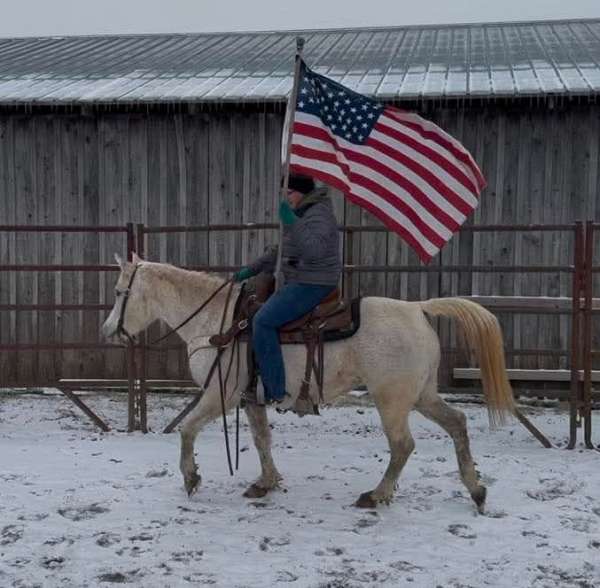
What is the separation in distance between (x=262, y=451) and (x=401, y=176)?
2442mm

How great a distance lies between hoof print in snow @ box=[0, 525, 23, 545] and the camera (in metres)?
4.47

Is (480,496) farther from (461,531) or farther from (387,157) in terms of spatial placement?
(387,157)

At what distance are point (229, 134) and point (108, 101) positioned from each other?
5.18 feet

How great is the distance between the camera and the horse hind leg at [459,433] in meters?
5.05

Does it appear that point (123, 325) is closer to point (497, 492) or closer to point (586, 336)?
point (497, 492)

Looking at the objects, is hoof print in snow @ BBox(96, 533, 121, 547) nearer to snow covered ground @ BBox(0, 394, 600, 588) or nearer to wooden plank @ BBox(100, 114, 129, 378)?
snow covered ground @ BBox(0, 394, 600, 588)

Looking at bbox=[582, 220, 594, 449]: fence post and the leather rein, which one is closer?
the leather rein

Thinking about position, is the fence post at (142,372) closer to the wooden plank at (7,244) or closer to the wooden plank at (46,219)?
the wooden plank at (46,219)

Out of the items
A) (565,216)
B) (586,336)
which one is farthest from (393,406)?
(565,216)

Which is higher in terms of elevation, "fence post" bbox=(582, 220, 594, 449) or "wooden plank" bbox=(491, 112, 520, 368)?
"wooden plank" bbox=(491, 112, 520, 368)

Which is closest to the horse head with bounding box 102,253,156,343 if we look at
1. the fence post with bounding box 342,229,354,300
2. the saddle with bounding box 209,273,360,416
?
the saddle with bounding box 209,273,360,416

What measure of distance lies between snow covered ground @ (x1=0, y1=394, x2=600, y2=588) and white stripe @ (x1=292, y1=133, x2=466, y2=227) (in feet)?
7.45

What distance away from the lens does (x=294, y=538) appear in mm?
4598

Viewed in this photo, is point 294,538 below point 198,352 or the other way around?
below
